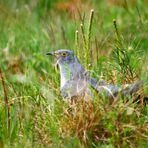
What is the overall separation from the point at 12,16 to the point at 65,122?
470 centimetres

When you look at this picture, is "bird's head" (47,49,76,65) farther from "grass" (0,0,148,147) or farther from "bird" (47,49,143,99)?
"grass" (0,0,148,147)

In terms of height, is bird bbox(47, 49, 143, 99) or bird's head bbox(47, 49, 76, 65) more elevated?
bird's head bbox(47, 49, 76, 65)

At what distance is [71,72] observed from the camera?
613cm

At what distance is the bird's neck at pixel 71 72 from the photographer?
5.99 metres

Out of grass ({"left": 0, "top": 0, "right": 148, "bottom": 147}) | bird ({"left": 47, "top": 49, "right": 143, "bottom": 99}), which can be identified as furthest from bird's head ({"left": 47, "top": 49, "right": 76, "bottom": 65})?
grass ({"left": 0, "top": 0, "right": 148, "bottom": 147})

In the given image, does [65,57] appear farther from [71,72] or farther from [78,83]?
[78,83]

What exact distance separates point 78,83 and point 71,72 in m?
Answer: 0.34

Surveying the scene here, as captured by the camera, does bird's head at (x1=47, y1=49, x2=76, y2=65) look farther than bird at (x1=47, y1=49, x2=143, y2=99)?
Yes

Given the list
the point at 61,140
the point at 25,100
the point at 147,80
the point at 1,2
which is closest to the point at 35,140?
the point at 61,140

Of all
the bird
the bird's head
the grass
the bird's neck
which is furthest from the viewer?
the bird's head

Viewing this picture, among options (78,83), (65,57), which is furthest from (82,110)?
(65,57)

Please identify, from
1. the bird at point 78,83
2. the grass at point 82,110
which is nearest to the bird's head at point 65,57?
the bird at point 78,83

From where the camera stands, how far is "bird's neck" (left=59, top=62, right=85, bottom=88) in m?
5.99

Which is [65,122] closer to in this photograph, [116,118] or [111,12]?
[116,118]
